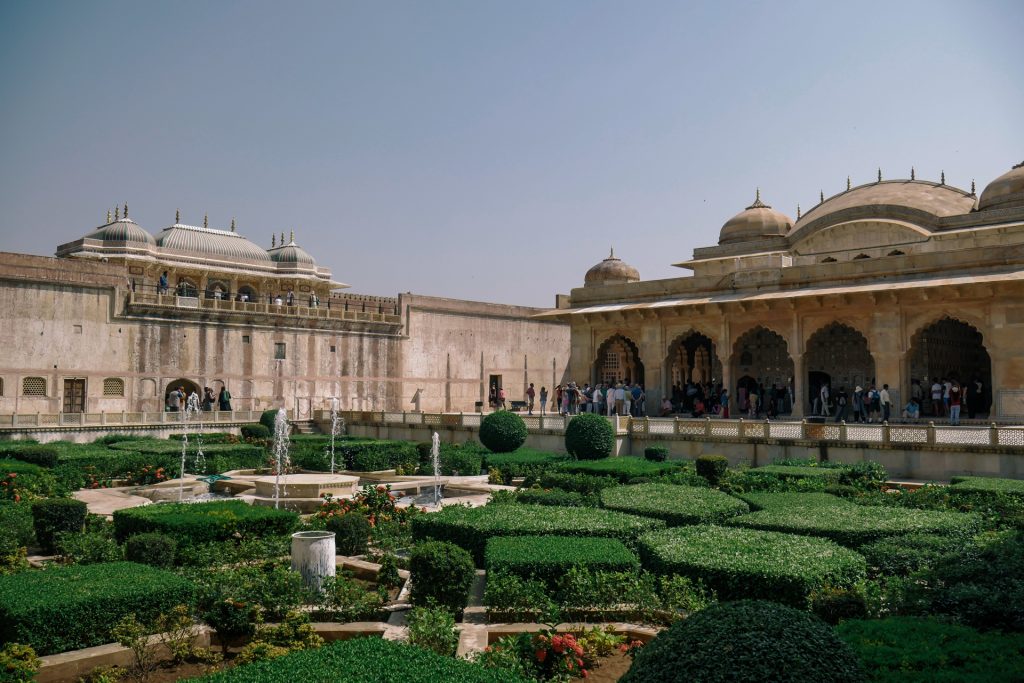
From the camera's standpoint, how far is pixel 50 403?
83.5 feet

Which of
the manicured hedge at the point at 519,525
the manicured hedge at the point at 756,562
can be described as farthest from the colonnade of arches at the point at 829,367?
the manicured hedge at the point at 756,562

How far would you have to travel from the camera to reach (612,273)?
33.2 m

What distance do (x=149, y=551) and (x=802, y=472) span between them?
10163 mm

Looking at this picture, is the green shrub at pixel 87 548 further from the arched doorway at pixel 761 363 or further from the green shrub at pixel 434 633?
the arched doorway at pixel 761 363

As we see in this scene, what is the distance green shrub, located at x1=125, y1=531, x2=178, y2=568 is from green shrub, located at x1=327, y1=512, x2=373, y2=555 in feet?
6.19

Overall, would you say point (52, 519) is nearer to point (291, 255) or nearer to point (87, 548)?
point (87, 548)

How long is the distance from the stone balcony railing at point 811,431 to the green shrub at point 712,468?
2.94 metres

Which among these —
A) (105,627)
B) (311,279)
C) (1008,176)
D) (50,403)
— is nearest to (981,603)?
(105,627)

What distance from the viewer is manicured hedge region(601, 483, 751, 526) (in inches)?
397

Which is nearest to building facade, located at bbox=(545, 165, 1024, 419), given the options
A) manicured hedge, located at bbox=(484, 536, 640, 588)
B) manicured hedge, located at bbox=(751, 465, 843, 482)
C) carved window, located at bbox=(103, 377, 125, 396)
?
manicured hedge, located at bbox=(751, 465, 843, 482)

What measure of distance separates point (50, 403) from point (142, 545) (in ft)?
65.8

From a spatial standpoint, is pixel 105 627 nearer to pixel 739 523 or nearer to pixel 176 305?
pixel 739 523

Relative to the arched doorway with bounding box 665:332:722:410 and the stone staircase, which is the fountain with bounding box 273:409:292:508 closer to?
the stone staircase

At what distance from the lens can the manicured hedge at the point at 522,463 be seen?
16.7 meters
